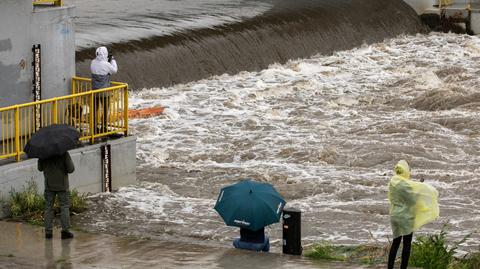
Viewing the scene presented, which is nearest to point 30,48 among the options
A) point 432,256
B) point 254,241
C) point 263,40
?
point 254,241

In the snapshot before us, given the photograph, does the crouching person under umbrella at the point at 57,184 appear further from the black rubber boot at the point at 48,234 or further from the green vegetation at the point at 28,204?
the green vegetation at the point at 28,204

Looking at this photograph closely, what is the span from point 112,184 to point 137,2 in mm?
17578

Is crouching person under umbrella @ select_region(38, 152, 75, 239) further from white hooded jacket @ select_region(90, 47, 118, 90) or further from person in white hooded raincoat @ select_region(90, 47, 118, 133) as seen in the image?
white hooded jacket @ select_region(90, 47, 118, 90)

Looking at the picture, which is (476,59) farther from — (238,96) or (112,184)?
(112,184)

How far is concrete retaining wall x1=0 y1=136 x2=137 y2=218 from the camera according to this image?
16844mm

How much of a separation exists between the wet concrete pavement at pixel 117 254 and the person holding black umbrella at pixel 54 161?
0.31 m

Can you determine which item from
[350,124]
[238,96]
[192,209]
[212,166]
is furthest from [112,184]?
[238,96]

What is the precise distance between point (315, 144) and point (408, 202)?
10.9 m

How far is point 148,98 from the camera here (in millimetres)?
27594

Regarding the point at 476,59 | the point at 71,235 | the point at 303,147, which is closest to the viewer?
the point at 71,235

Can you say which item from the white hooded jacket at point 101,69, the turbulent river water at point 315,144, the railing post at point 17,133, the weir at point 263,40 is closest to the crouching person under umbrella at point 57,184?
the turbulent river water at point 315,144

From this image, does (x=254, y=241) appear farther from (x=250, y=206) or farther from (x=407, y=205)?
(x=407, y=205)

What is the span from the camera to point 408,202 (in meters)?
12.9

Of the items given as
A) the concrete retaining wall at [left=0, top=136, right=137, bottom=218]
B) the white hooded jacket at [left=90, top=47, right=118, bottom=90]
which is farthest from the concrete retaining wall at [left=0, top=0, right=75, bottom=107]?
the concrete retaining wall at [left=0, top=136, right=137, bottom=218]
